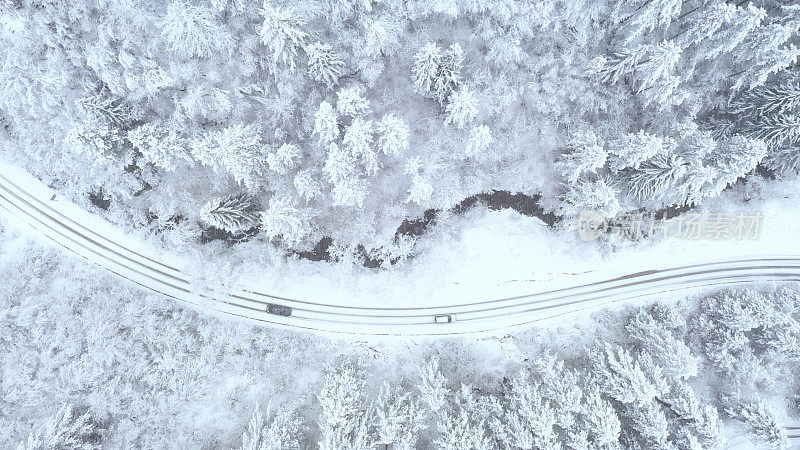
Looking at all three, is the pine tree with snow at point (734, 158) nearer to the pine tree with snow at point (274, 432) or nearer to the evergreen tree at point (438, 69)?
the evergreen tree at point (438, 69)

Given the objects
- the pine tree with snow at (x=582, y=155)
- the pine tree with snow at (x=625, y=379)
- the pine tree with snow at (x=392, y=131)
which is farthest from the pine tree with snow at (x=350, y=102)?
the pine tree with snow at (x=625, y=379)

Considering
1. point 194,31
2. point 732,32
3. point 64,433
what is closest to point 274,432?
point 64,433

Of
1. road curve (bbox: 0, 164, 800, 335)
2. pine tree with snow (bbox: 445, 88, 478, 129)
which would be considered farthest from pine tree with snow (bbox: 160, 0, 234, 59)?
road curve (bbox: 0, 164, 800, 335)

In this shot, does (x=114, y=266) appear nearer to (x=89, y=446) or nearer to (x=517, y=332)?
(x=89, y=446)

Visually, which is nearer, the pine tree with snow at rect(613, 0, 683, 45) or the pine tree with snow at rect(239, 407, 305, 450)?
the pine tree with snow at rect(613, 0, 683, 45)

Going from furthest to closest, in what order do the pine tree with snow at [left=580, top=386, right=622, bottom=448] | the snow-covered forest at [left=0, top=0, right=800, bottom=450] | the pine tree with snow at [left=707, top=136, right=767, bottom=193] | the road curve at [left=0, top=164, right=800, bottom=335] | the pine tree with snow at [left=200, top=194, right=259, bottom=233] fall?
1. the road curve at [left=0, top=164, right=800, bottom=335]
2. the pine tree with snow at [left=200, top=194, right=259, bottom=233]
3. the pine tree with snow at [left=580, top=386, right=622, bottom=448]
4. the snow-covered forest at [left=0, top=0, right=800, bottom=450]
5. the pine tree with snow at [left=707, top=136, right=767, bottom=193]

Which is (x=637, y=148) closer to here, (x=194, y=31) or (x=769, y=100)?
(x=769, y=100)

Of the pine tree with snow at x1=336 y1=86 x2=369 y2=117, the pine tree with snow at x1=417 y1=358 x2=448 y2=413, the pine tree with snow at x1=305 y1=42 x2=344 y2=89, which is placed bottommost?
the pine tree with snow at x1=417 y1=358 x2=448 y2=413

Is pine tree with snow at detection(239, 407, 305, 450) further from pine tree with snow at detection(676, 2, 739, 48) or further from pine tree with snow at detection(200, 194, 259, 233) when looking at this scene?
pine tree with snow at detection(676, 2, 739, 48)
